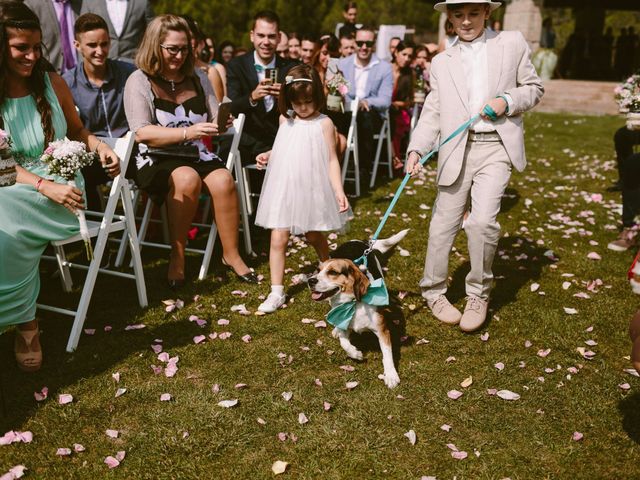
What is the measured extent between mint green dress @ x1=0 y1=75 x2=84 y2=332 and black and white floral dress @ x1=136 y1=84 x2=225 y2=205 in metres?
0.88

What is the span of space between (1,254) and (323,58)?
6349 mm

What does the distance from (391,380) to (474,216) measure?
1.35m

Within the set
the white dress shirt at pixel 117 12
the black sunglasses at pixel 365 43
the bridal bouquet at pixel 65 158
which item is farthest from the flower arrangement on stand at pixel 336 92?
the bridal bouquet at pixel 65 158

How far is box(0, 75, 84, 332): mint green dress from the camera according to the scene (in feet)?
11.9

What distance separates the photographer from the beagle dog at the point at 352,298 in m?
3.64

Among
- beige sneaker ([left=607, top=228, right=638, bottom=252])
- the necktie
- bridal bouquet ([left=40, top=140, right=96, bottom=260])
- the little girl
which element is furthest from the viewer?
the necktie

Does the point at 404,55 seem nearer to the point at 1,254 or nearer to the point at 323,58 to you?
the point at 323,58

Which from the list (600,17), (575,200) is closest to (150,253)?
(575,200)

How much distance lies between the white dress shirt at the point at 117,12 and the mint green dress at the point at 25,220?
112 inches

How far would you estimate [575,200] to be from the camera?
26.6ft

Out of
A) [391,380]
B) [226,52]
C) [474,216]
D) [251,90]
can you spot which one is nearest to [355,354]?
[391,380]

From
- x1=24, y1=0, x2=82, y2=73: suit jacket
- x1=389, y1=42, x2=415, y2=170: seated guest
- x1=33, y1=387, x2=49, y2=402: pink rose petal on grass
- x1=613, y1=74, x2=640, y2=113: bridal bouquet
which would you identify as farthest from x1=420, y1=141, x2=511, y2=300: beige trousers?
x1=389, y1=42, x2=415, y2=170: seated guest

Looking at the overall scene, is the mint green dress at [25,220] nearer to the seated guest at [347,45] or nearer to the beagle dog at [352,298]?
the beagle dog at [352,298]

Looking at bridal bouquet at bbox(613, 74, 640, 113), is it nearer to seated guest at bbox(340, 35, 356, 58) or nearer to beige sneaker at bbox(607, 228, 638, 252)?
beige sneaker at bbox(607, 228, 638, 252)
